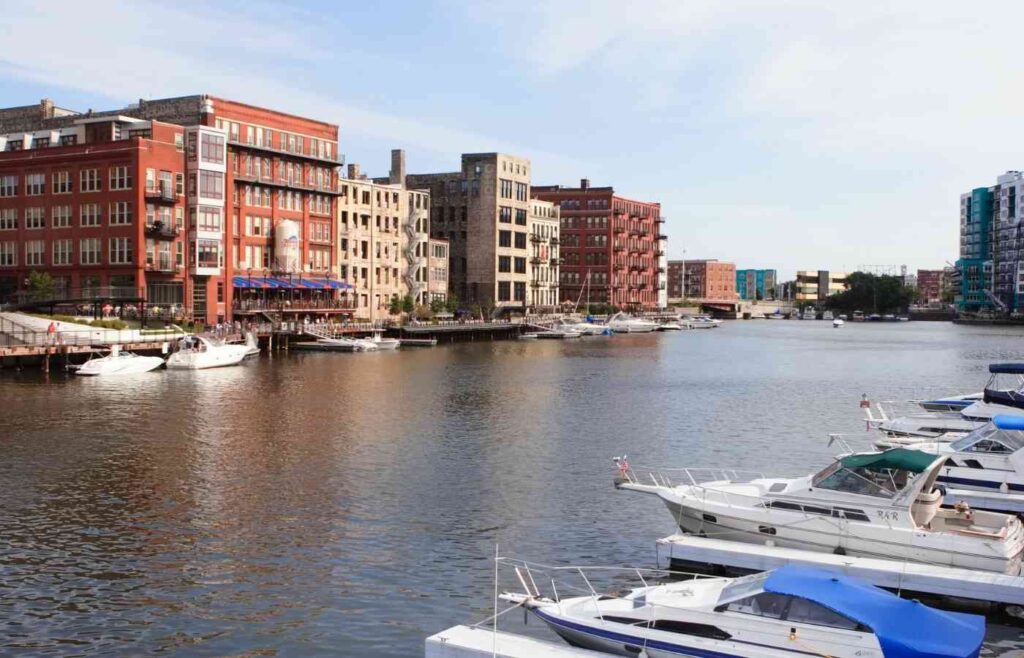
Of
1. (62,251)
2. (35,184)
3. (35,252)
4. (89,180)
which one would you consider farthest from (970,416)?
(35,184)

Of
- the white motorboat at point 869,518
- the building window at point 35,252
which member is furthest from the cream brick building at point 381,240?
the white motorboat at point 869,518

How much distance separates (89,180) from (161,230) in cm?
977

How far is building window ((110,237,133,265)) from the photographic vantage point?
350ft

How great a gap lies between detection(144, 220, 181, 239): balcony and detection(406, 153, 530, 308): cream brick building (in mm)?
80316

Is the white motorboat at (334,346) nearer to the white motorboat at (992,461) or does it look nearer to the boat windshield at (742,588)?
the white motorboat at (992,461)

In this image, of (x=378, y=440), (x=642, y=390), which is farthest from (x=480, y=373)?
(x=378, y=440)

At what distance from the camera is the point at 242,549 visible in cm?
3069

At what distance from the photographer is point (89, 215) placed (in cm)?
10819

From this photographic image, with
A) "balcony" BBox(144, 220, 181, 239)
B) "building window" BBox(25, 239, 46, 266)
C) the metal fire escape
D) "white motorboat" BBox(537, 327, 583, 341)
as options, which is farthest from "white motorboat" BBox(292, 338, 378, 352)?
"white motorboat" BBox(537, 327, 583, 341)

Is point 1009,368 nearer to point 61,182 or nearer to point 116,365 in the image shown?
point 116,365

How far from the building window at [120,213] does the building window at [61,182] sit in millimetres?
6691

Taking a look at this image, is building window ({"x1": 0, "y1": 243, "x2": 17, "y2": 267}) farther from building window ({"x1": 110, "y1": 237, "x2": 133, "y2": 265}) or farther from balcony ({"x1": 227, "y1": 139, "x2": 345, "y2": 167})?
balcony ({"x1": 227, "y1": 139, "x2": 345, "y2": 167})

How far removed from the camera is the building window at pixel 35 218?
110812 mm

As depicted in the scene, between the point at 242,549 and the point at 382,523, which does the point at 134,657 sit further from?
the point at 382,523
